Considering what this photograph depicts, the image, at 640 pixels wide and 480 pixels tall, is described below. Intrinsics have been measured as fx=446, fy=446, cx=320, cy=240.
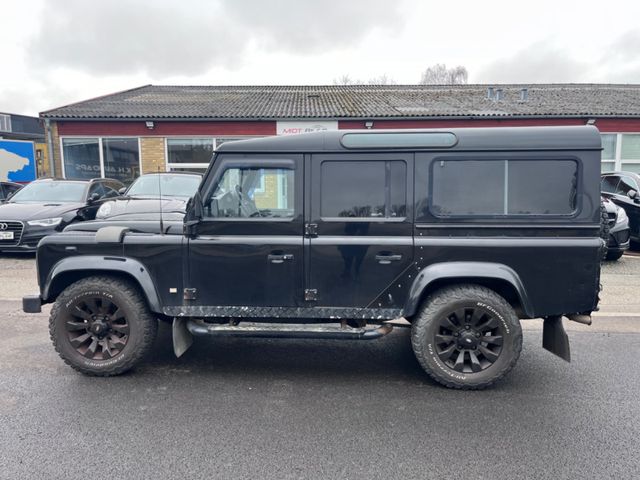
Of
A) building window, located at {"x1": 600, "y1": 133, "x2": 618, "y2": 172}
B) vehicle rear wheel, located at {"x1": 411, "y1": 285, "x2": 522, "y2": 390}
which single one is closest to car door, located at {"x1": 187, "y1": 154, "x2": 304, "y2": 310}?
vehicle rear wheel, located at {"x1": 411, "y1": 285, "x2": 522, "y2": 390}

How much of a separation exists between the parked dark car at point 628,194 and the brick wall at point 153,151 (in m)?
13.6

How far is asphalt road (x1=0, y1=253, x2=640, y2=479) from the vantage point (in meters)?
2.60

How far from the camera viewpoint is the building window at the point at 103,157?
16125mm

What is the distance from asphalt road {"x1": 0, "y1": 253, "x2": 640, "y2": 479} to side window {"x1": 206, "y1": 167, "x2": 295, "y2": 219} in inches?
55.7

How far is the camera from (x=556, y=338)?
145 inches

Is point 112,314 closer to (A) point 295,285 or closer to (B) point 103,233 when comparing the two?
(B) point 103,233

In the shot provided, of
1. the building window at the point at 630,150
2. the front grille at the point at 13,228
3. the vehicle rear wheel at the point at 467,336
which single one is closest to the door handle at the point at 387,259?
the vehicle rear wheel at the point at 467,336

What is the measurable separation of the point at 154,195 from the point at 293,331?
224 inches

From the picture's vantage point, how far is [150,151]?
16047mm

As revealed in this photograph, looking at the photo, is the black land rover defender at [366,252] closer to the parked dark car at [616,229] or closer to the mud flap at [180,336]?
the mud flap at [180,336]

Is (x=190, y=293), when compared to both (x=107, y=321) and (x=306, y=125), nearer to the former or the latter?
(x=107, y=321)

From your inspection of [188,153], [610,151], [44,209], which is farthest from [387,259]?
[610,151]

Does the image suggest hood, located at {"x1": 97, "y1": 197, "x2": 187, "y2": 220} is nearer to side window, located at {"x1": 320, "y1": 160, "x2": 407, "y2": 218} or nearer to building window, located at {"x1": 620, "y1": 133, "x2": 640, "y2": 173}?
side window, located at {"x1": 320, "y1": 160, "x2": 407, "y2": 218}

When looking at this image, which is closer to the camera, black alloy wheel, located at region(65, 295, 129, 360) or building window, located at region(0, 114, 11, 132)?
black alloy wheel, located at region(65, 295, 129, 360)
